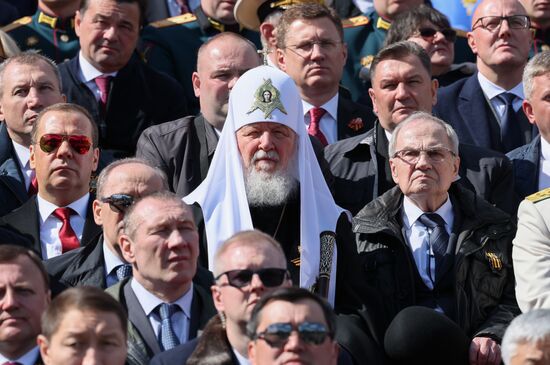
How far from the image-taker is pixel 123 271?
33.6ft

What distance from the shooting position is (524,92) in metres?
11.9

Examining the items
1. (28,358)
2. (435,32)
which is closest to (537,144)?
(435,32)

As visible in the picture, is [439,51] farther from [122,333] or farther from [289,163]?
[122,333]

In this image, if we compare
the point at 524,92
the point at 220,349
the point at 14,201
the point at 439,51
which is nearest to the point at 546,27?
the point at 439,51

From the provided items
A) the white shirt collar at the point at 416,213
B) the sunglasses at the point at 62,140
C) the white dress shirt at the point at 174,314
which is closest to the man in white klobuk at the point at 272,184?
the white shirt collar at the point at 416,213

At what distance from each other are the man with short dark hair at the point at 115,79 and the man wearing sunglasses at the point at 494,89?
7.00 feet

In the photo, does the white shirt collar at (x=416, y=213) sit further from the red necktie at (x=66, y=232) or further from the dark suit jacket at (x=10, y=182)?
the dark suit jacket at (x=10, y=182)

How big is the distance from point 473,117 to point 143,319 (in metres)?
4.00

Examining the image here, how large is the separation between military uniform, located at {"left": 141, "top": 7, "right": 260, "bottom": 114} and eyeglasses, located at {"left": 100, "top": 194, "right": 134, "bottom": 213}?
11.7 ft

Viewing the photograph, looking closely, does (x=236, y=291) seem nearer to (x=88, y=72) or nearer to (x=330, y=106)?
(x=330, y=106)

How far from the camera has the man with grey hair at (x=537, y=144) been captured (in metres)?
11.7

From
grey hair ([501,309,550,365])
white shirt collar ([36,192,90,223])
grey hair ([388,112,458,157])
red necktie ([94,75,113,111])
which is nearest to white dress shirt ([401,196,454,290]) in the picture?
grey hair ([388,112,458,157])

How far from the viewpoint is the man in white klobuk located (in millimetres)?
10531

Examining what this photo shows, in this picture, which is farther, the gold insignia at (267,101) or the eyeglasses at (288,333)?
the gold insignia at (267,101)
